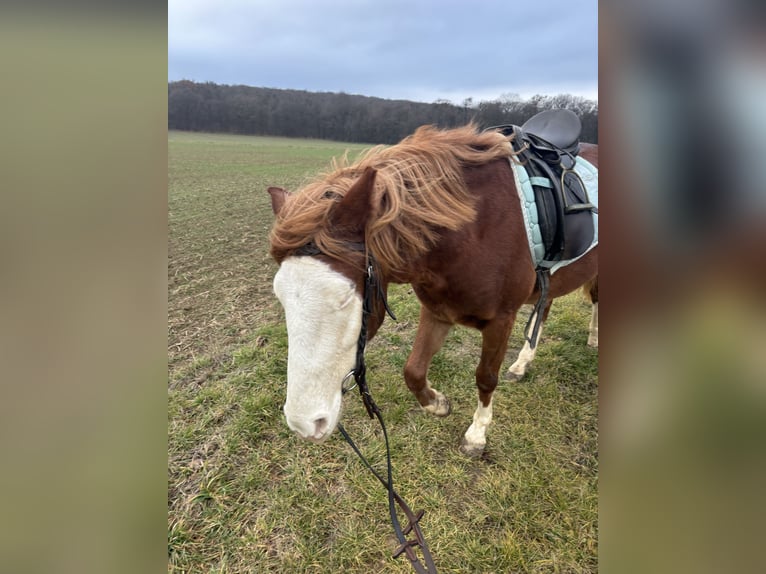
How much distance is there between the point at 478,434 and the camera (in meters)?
2.90

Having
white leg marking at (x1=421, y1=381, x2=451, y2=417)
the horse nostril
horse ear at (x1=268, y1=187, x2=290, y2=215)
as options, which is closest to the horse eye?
the horse nostril

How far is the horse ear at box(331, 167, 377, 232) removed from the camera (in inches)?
60.9

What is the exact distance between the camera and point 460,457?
9.36 ft

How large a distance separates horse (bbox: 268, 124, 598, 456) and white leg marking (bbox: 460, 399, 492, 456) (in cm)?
31

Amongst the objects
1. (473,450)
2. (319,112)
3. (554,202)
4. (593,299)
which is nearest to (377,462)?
(473,450)

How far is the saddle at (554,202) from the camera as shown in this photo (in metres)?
2.28

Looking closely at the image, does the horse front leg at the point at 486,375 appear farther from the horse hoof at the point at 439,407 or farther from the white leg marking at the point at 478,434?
the horse hoof at the point at 439,407

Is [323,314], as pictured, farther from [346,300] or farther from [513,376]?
[513,376]

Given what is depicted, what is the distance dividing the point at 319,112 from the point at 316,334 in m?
31.8

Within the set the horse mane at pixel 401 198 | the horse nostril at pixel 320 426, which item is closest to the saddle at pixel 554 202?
the horse mane at pixel 401 198

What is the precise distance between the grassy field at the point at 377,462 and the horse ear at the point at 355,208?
591 millimetres
